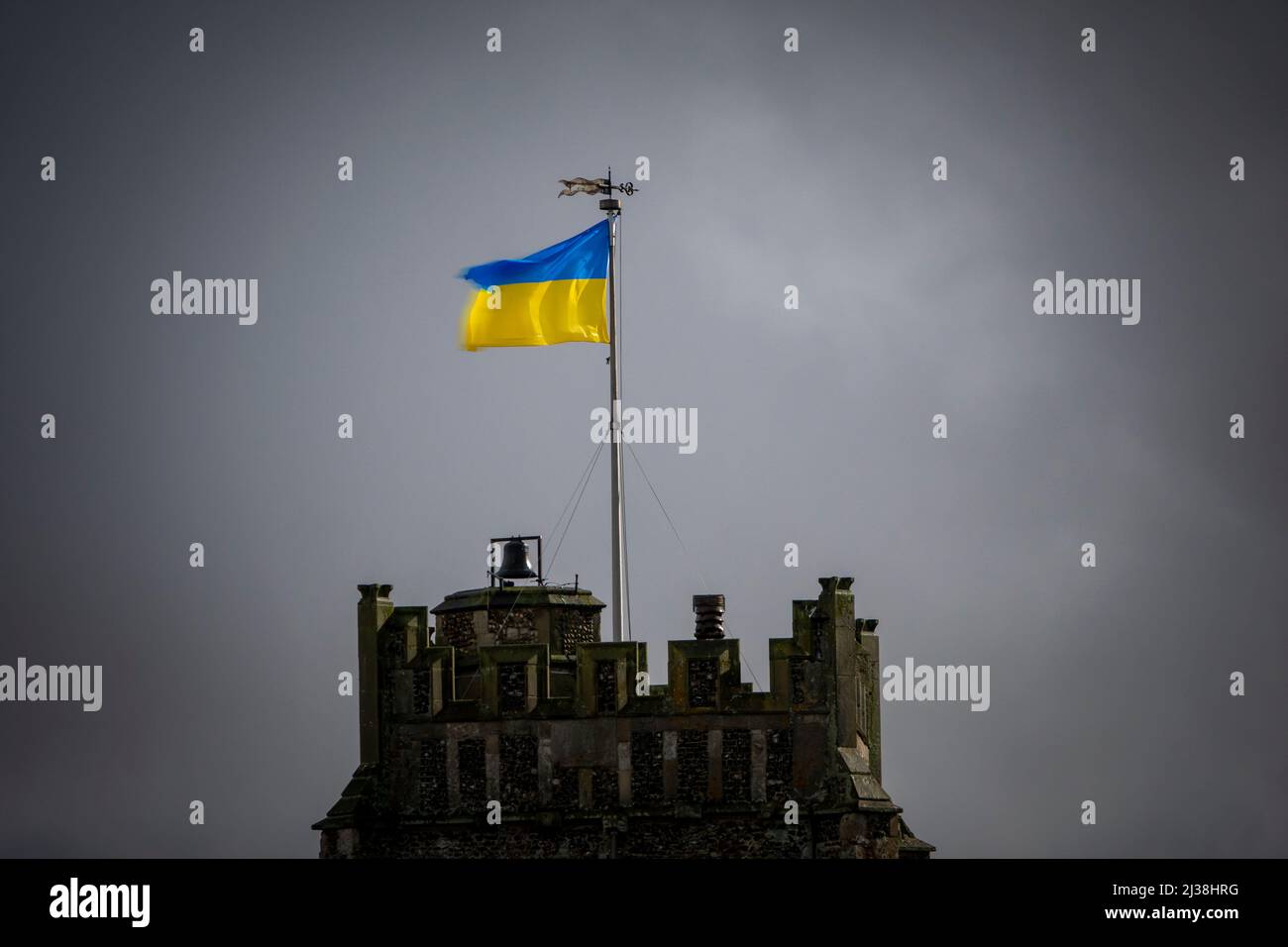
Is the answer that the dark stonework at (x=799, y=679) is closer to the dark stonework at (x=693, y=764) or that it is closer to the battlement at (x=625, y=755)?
the battlement at (x=625, y=755)

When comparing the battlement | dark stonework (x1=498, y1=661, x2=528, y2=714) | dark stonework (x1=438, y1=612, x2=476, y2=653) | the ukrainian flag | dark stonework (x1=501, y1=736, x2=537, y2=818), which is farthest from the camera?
the ukrainian flag

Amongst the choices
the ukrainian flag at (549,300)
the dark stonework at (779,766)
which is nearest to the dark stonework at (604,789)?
the dark stonework at (779,766)

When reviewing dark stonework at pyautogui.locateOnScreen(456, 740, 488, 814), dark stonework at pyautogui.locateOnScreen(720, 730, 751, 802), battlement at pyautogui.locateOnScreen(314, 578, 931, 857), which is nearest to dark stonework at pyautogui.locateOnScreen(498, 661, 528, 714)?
battlement at pyautogui.locateOnScreen(314, 578, 931, 857)

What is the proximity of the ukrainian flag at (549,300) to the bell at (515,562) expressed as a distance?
5.63 meters

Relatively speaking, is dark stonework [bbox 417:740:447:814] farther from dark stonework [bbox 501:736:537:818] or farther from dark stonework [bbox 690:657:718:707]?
dark stonework [bbox 690:657:718:707]

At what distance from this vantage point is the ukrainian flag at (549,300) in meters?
99.6

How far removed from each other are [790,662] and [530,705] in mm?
6239

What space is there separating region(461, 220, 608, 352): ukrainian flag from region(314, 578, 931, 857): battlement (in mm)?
10214

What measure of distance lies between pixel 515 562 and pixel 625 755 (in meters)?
7.94

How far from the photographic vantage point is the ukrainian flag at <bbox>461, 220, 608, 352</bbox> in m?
99.6

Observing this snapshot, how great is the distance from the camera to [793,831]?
297 ft
